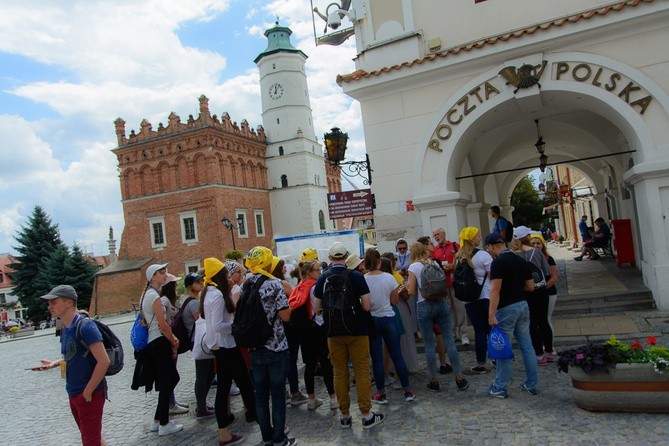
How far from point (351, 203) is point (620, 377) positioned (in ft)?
19.9

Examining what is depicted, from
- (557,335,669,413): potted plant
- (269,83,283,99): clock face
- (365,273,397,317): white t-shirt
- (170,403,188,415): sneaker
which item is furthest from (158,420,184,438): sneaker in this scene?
(269,83,283,99): clock face

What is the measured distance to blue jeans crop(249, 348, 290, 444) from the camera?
4.57 meters

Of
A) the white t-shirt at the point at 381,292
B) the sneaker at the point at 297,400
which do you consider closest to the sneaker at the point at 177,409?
the sneaker at the point at 297,400

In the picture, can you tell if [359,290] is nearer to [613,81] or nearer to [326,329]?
[326,329]

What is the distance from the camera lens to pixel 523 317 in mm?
5250

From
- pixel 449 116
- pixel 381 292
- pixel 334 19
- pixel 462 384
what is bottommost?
pixel 462 384

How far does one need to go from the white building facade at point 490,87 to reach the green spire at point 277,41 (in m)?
39.8

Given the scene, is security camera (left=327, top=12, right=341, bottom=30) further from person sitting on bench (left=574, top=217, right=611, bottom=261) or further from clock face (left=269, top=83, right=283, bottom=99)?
clock face (left=269, top=83, right=283, bottom=99)

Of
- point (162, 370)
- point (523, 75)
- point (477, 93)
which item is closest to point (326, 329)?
point (162, 370)

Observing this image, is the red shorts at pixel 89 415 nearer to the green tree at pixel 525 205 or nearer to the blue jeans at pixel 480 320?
the blue jeans at pixel 480 320

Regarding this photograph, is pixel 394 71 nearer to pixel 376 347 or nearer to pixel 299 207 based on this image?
pixel 376 347

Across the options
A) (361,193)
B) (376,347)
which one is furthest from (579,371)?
(361,193)

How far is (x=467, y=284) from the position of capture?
5.84 meters

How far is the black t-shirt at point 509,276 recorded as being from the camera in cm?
517
